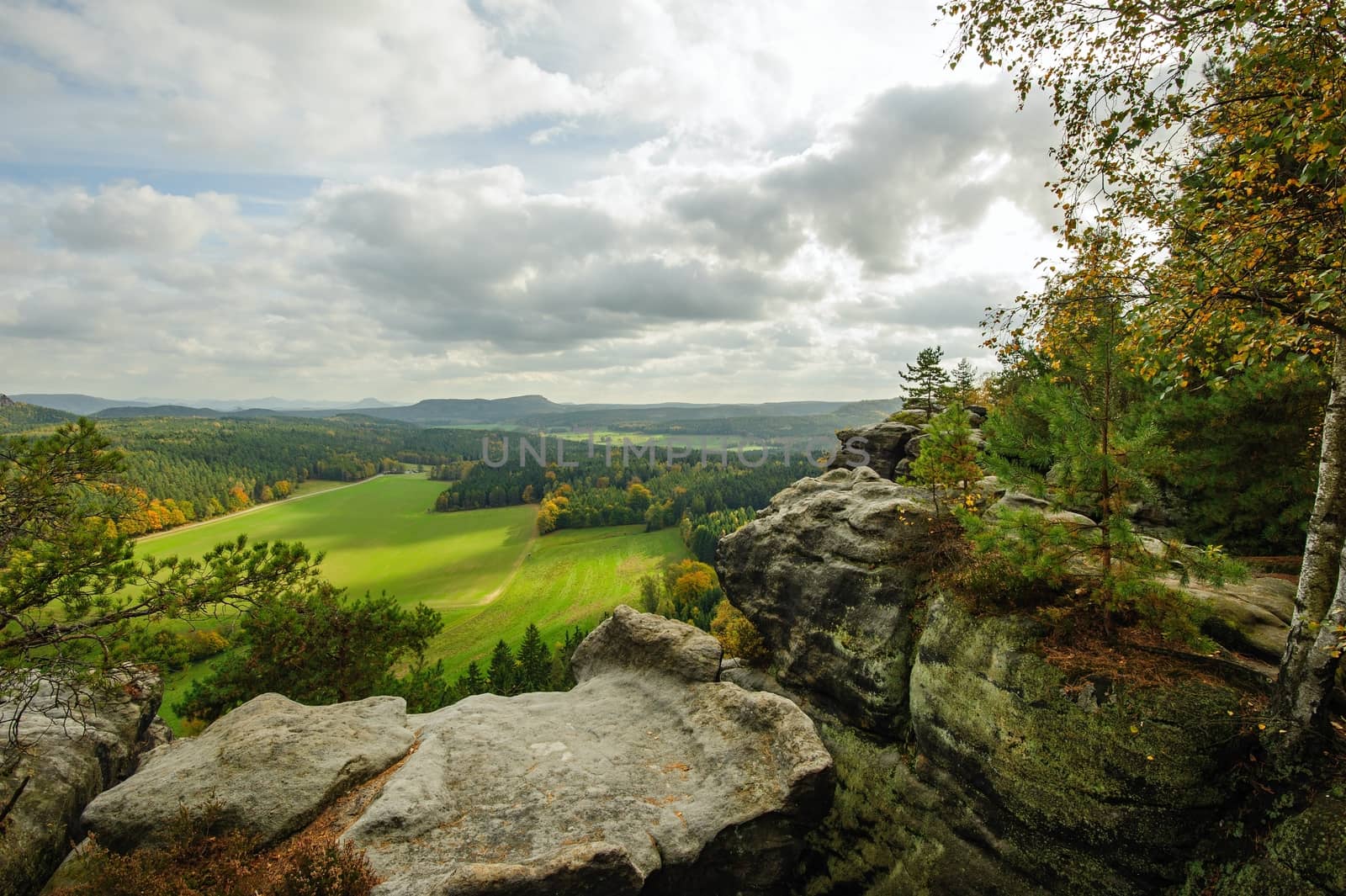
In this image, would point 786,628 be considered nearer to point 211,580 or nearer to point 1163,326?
point 1163,326

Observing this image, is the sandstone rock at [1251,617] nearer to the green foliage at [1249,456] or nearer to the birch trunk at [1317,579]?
the birch trunk at [1317,579]

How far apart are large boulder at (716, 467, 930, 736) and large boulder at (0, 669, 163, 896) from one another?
15931 millimetres

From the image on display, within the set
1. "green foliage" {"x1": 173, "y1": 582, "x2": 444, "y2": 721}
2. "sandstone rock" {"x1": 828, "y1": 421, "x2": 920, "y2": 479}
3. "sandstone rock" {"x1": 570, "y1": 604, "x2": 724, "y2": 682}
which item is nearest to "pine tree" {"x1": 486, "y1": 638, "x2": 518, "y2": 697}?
"green foliage" {"x1": 173, "y1": 582, "x2": 444, "y2": 721}

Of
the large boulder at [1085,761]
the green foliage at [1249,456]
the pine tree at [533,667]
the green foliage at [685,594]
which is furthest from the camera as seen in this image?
the green foliage at [685,594]

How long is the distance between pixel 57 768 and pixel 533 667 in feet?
102

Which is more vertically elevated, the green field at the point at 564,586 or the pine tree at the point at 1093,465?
the pine tree at the point at 1093,465

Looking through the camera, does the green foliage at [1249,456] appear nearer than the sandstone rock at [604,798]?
No

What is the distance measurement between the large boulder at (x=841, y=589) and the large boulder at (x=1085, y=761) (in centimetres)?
300

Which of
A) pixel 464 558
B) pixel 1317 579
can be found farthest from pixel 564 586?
pixel 1317 579

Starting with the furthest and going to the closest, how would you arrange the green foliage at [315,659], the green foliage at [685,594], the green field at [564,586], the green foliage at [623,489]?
the green foliage at [623,489]
the green field at [564,586]
the green foliage at [685,594]
the green foliage at [315,659]

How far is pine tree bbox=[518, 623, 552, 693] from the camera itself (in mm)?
38281

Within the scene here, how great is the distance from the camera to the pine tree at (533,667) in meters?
38.3

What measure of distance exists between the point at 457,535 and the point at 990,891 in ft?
399

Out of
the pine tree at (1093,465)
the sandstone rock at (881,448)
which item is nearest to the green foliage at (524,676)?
the sandstone rock at (881,448)
